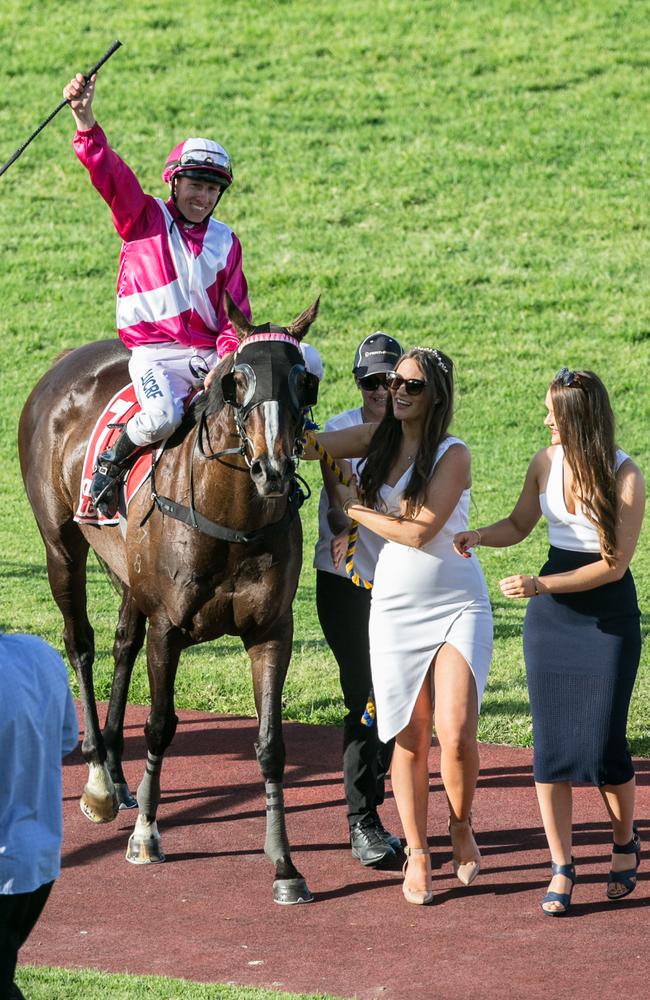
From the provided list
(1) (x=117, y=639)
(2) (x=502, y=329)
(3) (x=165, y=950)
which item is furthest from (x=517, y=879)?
(2) (x=502, y=329)

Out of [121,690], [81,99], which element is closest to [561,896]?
[121,690]

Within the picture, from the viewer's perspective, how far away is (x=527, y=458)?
13266mm

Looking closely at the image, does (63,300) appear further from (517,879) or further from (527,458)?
(517,879)

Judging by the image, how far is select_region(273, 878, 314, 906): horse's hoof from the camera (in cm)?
532

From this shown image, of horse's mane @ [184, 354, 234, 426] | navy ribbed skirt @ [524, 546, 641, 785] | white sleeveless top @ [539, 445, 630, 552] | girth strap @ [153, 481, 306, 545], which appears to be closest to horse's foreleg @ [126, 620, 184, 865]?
girth strap @ [153, 481, 306, 545]

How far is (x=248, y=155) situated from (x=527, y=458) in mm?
8544

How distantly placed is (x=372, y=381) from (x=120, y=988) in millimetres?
2563

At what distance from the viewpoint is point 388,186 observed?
19.0 m

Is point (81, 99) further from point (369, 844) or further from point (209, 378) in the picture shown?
point (369, 844)

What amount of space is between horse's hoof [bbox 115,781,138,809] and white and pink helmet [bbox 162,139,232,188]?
278 centimetres

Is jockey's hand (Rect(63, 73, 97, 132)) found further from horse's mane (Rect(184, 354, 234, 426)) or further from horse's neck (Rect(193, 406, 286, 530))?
horse's neck (Rect(193, 406, 286, 530))

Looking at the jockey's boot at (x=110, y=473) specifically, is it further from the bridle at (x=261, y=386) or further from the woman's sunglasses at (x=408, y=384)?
the woman's sunglasses at (x=408, y=384)

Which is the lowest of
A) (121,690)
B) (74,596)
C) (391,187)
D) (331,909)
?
(331,909)

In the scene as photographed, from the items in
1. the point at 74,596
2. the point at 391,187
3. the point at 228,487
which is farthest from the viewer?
the point at 391,187
